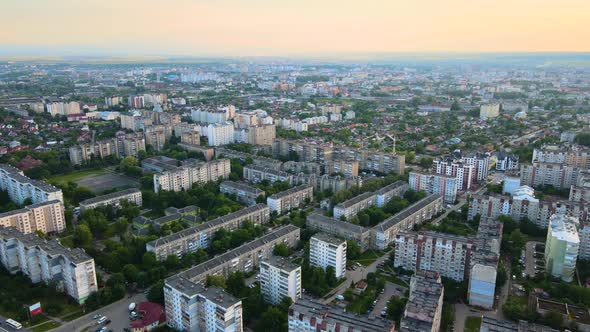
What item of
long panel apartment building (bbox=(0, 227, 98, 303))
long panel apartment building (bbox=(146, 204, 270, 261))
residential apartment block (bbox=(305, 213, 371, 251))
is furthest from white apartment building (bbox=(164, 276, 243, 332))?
residential apartment block (bbox=(305, 213, 371, 251))

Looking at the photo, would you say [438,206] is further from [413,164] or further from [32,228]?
[32,228]

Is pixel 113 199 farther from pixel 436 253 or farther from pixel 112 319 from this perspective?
pixel 436 253

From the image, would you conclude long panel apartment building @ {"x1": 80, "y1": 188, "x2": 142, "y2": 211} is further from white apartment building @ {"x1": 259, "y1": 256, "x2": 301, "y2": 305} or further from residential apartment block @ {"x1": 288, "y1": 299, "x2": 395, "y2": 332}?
residential apartment block @ {"x1": 288, "y1": 299, "x2": 395, "y2": 332}

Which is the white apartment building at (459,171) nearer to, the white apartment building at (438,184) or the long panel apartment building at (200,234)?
the white apartment building at (438,184)

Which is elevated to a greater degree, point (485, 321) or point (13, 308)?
point (485, 321)

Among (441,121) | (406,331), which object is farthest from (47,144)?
(441,121)

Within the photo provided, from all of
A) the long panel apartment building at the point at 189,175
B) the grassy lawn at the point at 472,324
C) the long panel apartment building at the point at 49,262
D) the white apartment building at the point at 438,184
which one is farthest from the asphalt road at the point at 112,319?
the white apartment building at the point at 438,184

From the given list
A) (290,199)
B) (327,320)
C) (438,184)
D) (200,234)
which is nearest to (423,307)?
(327,320)

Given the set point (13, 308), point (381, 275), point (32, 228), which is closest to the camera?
point (13, 308)
